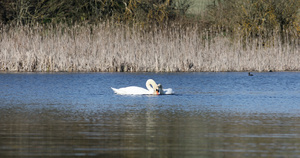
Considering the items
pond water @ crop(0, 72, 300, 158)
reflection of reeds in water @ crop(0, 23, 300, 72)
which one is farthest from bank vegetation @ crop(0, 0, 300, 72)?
pond water @ crop(0, 72, 300, 158)

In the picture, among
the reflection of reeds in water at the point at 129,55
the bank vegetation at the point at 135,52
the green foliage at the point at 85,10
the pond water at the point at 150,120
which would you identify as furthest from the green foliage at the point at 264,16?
the pond water at the point at 150,120

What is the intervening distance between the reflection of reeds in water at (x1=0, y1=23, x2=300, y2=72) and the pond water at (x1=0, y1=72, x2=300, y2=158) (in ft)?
11.7

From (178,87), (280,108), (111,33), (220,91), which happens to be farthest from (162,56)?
(280,108)

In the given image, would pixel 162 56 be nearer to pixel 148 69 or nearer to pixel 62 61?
pixel 148 69

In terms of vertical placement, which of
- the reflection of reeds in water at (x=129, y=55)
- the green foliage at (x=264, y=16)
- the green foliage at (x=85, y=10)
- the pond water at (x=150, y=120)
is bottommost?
the pond water at (x=150, y=120)

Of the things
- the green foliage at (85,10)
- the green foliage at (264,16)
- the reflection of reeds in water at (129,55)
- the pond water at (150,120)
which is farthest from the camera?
the green foliage at (85,10)

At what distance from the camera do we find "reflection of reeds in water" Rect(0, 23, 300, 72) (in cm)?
2003

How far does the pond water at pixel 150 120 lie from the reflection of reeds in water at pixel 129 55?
11.7 feet

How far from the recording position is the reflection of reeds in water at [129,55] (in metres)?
20.0

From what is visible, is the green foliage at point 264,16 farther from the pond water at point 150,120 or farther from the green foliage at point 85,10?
the pond water at point 150,120

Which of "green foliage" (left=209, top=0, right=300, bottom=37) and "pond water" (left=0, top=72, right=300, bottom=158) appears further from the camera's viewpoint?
"green foliage" (left=209, top=0, right=300, bottom=37)

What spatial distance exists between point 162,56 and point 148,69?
2.33 ft

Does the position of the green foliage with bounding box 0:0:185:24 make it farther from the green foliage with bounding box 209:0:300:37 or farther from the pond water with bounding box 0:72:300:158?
the pond water with bounding box 0:72:300:158

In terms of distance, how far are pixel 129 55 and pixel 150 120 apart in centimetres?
1176
